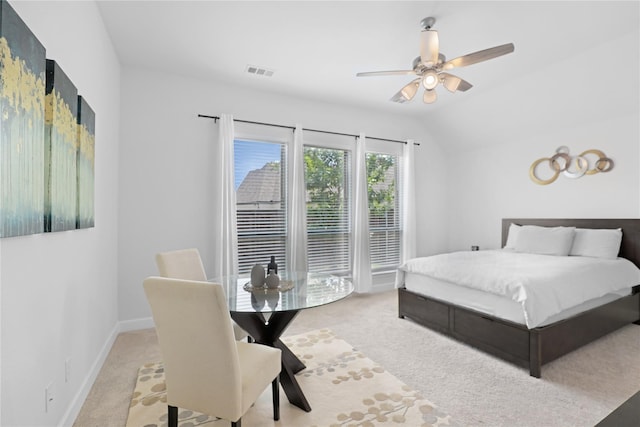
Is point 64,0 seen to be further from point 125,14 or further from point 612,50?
point 612,50

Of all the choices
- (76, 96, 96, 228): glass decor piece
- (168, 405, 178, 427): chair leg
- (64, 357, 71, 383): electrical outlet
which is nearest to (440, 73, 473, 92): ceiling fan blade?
(76, 96, 96, 228): glass decor piece

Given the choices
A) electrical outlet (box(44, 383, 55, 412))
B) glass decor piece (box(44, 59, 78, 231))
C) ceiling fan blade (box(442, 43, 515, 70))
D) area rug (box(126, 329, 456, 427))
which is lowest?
area rug (box(126, 329, 456, 427))

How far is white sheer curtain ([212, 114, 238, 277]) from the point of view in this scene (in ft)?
12.0

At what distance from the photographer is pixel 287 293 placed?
2160 mm

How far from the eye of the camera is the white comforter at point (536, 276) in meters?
2.42

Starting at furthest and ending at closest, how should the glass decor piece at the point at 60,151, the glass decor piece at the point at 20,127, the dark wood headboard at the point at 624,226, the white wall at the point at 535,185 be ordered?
the white wall at the point at 535,185
the dark wood headboard at the point at 624,226
the glass decor piece at the point at 60,151
the glass decor piece at the point at 20,127

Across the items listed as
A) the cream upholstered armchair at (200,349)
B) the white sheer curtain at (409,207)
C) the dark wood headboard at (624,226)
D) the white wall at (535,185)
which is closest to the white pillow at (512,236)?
the white wall at (535,185)

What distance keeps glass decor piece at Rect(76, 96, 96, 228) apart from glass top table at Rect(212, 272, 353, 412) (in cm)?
106

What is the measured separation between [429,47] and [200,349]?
257 centimetres

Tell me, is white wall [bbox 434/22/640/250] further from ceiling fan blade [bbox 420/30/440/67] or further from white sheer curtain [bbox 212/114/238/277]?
white sheer curtain [bbox 212/114/238/277]

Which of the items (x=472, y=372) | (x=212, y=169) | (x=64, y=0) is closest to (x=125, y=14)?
(x=64, y=0)

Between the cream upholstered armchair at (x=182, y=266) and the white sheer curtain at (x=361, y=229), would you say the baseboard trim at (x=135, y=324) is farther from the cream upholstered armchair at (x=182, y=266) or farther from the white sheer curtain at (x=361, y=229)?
the white sheer curtain at (x=361, y=229)

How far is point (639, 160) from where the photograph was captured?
356 centimetres

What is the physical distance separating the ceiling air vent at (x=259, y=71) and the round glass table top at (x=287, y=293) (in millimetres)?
2326
